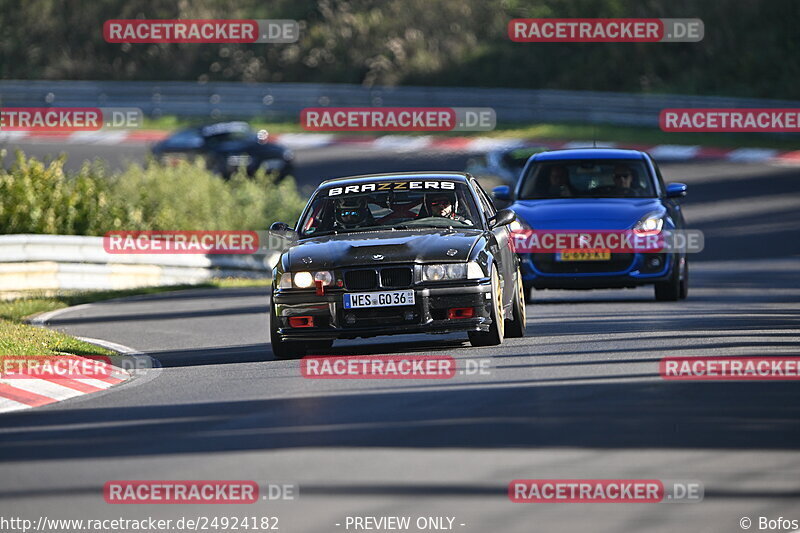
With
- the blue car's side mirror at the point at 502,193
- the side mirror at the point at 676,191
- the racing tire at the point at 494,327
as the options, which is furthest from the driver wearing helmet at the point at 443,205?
the side mirror at the point at 676,191

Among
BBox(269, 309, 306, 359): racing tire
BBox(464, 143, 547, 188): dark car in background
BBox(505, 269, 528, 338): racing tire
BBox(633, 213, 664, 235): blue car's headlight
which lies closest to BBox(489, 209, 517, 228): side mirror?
BBox(505, 269, 528, 338): racing tire

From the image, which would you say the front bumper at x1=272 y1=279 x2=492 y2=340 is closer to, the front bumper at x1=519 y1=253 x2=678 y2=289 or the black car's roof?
the black car's roof

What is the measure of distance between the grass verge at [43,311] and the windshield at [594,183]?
229 inches

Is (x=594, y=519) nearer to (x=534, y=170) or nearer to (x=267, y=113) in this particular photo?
(x=534, y=170)

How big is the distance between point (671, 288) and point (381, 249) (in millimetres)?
5864

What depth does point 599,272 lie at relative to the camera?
681 inches

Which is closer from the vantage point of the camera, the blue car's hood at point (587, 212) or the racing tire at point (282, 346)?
the racing tire at point (282, 346)

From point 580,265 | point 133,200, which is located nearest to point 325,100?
point 133,200

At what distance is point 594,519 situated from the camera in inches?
283

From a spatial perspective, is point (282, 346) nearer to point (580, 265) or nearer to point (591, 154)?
point (580, 265)

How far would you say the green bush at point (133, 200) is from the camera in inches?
1001

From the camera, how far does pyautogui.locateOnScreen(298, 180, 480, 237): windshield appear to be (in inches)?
544

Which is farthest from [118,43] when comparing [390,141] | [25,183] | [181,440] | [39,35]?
[181,440]

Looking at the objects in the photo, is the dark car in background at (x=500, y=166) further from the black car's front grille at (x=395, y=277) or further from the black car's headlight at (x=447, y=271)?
the black car's front grille at (x=395, y=277)
